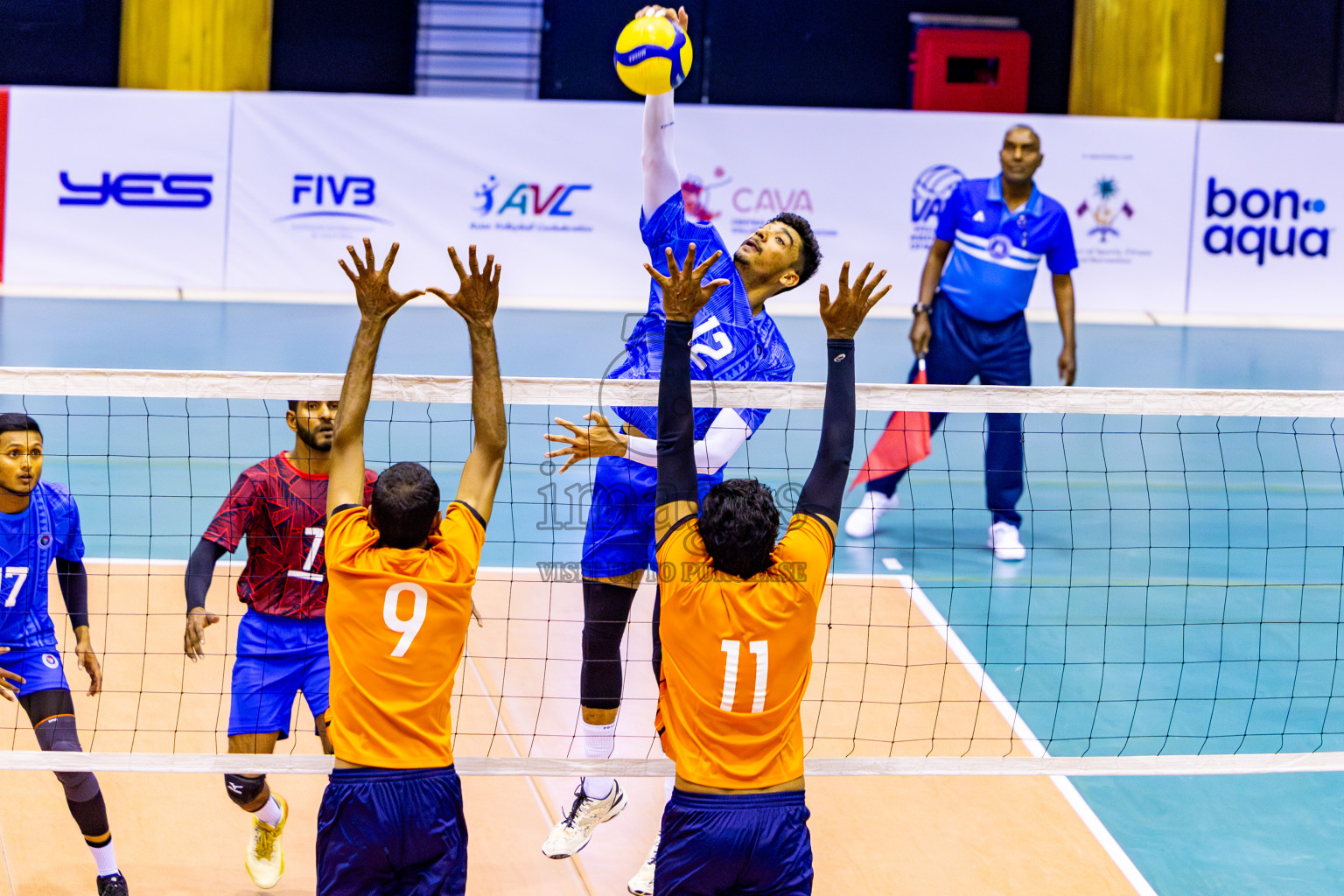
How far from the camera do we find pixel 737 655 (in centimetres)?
336

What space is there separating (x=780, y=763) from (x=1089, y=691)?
3.15m

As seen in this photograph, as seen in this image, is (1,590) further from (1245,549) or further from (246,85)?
(246,85)

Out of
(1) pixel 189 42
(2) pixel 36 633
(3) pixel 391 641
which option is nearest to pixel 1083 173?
(1) pixel 189 42

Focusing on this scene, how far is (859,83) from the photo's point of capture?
1689cm

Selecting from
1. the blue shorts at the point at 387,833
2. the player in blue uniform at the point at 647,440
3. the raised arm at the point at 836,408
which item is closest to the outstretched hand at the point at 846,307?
the raised arm at the point at 836,408

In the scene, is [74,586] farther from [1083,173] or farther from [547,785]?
[1083,173]

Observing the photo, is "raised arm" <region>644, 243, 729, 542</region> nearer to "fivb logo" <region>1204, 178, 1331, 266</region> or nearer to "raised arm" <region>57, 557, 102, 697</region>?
"raised arm" <region>57, 557, 102, 697</region>

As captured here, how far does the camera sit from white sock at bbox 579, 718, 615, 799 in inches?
186

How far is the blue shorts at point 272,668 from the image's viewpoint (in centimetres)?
440

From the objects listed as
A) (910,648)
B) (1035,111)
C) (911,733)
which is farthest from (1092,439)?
(1035,111)

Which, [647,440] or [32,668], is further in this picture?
[647,440]

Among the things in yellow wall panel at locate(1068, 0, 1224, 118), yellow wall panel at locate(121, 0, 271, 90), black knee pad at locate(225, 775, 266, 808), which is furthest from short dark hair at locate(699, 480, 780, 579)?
yellow wall panel at locate(1068, 0, 1224, 118)

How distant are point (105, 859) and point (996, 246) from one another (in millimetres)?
5647

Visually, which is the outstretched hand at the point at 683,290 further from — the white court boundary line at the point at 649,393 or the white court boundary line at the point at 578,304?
the white court boundary line at the point at 578,304
